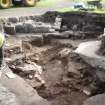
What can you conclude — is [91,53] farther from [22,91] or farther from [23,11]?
[23,11]

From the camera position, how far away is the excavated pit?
11.0 m

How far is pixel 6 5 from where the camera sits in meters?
18.0

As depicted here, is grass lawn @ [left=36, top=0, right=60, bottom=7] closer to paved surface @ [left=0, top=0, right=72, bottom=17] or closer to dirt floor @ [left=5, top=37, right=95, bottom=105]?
paved surface @ [left=0, top=0, right=72, bottom=17]

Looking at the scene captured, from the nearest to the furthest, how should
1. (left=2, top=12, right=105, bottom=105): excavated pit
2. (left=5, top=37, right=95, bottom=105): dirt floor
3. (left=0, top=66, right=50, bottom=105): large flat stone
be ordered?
(left=0, top=66, right=50, bottom=105): large flat stone
(left=5, top=37, right=95, bottom=105): dirt floor
(left=2, top=12, right=105, bottom=105): excavated pit

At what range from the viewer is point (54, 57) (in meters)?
13.7

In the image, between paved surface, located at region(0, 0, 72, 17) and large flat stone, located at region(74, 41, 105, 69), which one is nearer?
large flat stone, located at region(74, 41, 105, 69)

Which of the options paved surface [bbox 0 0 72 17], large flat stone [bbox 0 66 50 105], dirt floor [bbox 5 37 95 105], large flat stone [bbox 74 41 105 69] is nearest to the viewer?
large flat stone [bbox 0 66 50 105]

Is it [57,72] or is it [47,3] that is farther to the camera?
[47,3]

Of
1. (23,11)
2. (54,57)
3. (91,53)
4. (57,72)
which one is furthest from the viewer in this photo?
(23,11)

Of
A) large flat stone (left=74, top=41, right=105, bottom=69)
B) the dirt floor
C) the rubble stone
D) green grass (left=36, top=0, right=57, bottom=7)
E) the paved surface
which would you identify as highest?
the paved surface

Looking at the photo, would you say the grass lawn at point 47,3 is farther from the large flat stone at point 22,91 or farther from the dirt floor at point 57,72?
the large flat stone at point 22,91

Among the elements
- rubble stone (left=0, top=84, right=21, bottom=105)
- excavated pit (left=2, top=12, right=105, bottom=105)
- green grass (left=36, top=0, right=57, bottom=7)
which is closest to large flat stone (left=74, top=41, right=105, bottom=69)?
excavated pit (left=2, top=12, right=105, bottom=105)

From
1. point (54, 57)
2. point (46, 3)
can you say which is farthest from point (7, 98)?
point (46, 3)

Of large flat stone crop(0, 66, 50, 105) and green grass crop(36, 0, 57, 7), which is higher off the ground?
green grass crop(36, 0, 57, 7)
